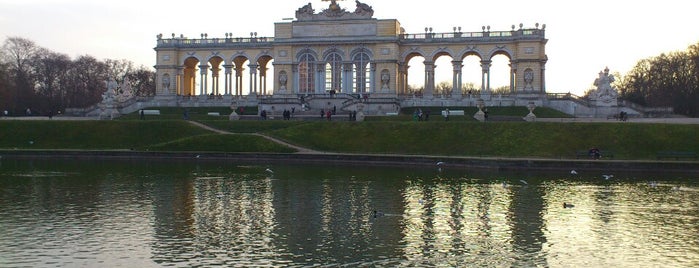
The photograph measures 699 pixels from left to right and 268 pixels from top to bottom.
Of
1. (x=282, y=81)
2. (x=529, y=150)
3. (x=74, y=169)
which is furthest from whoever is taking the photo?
(x=282, y=81)

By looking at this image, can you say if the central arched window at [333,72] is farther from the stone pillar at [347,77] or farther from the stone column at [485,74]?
the stone column at [485,74]

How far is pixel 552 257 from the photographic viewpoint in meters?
21.7

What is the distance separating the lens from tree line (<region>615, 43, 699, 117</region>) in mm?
94125

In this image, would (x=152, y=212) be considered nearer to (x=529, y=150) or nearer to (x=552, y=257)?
(x=552, y=257)

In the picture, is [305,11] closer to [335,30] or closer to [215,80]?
[335,30]

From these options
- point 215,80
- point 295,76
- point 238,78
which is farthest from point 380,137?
point 215,80

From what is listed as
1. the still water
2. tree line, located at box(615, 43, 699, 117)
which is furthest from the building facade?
the still water

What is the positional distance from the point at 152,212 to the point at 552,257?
15.3 m

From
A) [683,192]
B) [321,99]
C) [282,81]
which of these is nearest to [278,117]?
[321,99]

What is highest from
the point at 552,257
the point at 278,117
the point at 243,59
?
the point at 243,59

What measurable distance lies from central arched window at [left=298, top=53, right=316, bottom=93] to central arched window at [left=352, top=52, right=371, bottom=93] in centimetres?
531

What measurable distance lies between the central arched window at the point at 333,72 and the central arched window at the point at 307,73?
1747mm

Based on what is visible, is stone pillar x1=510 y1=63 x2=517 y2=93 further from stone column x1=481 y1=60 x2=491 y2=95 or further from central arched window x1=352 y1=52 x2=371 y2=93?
central arched window x1=352 y1=52 x2=371 y2=93

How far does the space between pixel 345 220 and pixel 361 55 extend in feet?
218
